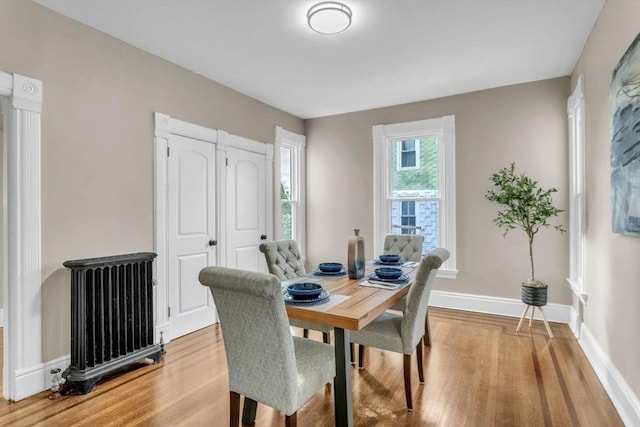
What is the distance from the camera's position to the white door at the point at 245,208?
4047 millimetres

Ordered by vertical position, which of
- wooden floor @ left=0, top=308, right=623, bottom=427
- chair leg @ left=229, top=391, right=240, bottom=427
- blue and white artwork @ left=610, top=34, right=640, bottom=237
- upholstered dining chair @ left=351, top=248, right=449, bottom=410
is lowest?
wooden floor @ left=0, top=308, right=623, bottom=427

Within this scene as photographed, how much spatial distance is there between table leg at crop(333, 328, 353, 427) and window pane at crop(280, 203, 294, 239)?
3388 mm

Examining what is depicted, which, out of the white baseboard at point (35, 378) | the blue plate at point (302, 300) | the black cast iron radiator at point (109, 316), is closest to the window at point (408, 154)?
the blue plate at point (302, 300)

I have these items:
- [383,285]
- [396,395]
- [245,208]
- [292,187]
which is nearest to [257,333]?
[383,285]

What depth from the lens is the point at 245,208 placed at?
4.26m

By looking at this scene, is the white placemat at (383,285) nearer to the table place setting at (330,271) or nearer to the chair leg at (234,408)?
the table place setting at (330,271)

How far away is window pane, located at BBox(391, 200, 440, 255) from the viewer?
4492 mm

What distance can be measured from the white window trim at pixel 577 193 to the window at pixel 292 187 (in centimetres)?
339

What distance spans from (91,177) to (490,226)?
4127 mm

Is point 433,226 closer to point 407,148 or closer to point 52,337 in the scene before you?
point 407,148

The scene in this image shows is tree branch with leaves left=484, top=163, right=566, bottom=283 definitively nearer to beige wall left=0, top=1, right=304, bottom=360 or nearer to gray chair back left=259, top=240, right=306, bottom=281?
gray chair back left=259, top=240, right=306, bottom=281

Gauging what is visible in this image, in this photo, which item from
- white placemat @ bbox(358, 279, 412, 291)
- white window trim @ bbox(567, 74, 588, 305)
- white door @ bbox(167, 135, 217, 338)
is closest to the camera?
white placemat @ bbox(358, 279, 412, 291)

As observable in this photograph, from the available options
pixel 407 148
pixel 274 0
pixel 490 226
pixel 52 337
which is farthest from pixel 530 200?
pixel 52 337

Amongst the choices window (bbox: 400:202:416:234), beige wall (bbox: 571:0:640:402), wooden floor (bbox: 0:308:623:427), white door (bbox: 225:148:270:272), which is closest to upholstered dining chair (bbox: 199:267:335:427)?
wooden floor (bbox: 0:308:623:427)
